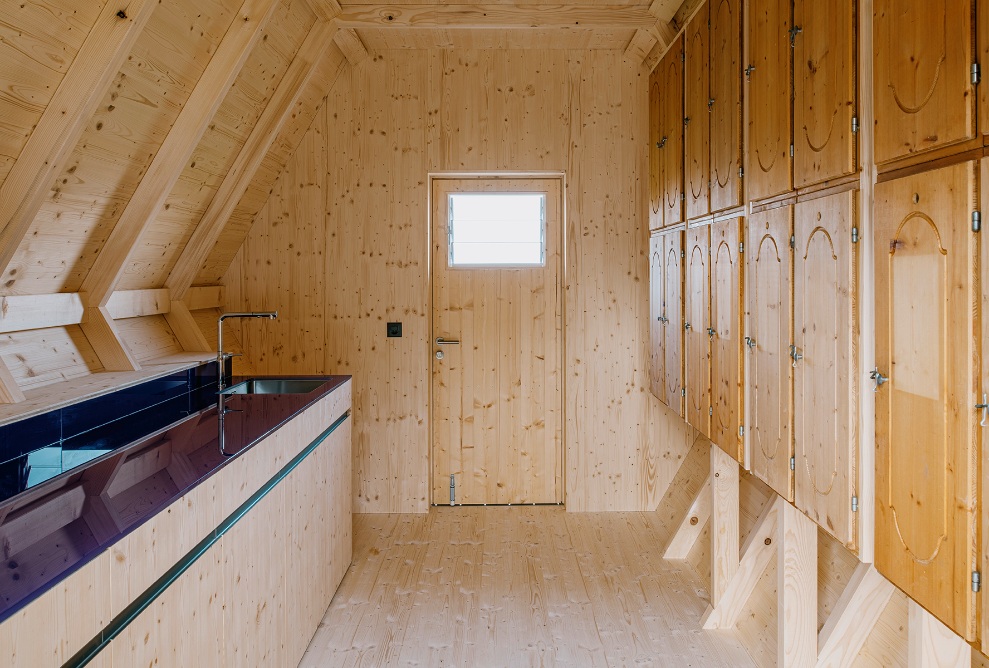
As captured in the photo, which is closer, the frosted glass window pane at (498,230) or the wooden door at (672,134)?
the wooden door at (672,134)

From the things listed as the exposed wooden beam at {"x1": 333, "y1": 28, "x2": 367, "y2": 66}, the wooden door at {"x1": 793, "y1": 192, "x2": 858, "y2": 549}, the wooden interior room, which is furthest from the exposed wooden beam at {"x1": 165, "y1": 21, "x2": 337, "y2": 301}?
the wooden door at {"x1": 793, "y1": 192, "x2": 858, "y2": 549}

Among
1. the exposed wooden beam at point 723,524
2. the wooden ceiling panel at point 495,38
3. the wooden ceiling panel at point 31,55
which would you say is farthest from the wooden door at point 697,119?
the wooden ceiling panel at point 31,55

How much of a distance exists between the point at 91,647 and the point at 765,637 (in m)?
2.27

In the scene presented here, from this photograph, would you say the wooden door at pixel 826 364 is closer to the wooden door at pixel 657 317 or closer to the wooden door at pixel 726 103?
the wooden door at pixel 726 103

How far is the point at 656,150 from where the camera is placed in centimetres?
356

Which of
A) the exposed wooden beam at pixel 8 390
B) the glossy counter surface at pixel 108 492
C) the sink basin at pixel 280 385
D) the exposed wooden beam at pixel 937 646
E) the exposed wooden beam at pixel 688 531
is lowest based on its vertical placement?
the exposed wooden beam at pixel 688 531

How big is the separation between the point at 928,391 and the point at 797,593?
1145 millimetres

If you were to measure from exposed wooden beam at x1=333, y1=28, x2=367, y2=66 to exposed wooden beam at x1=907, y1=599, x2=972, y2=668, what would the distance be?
3386 millimetres

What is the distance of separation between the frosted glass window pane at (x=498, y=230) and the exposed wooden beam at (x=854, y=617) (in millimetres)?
2476

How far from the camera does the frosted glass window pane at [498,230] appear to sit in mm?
4082

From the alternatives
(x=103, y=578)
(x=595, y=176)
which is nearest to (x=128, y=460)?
(x=103, y=578)

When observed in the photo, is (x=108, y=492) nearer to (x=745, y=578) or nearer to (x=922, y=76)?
(x=922, y=76)

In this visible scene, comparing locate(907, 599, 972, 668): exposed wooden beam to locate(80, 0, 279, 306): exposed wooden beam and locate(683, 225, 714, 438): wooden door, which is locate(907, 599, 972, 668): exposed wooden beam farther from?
locate(80, 0, 279, 306): exposed wooden beam

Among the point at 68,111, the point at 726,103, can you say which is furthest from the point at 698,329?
the point at 68,111
